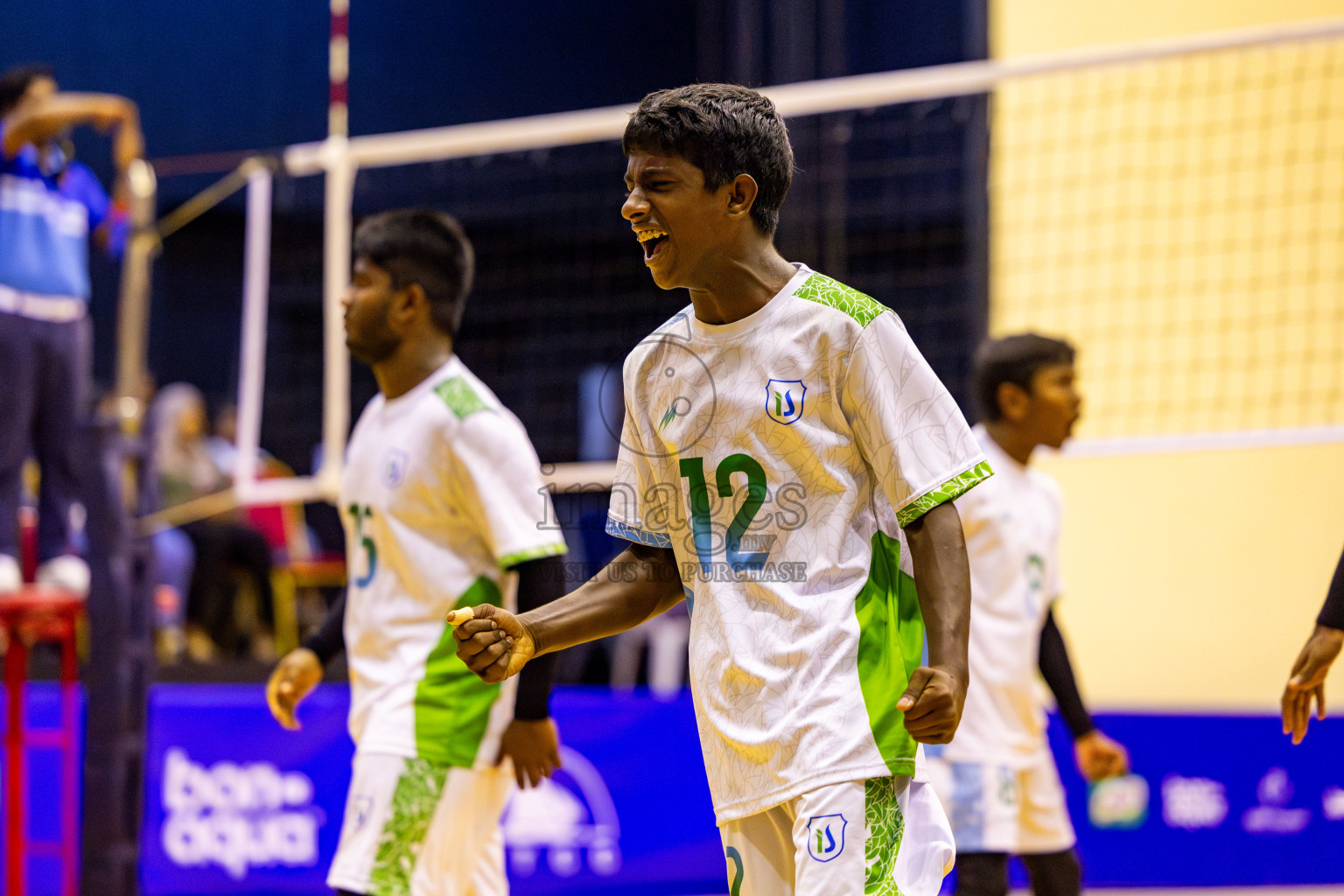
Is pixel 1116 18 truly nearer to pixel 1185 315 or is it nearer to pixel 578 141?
pixel 1185 315

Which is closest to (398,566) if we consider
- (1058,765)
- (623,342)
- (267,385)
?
(1058,765)

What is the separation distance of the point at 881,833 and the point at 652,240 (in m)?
0.96

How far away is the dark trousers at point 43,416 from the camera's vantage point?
5273 mm

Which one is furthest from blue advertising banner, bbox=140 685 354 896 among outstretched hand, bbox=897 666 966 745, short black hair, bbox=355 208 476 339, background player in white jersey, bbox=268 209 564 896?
outstretched hand, bbox=897 666 966 745

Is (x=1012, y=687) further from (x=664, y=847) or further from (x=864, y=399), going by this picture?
(x=664, y=847)

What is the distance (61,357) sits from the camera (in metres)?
5.49

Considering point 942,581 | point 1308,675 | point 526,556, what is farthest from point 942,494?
point 526,556

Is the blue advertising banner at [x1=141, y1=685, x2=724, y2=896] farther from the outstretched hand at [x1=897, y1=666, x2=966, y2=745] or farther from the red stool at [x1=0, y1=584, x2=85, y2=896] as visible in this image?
the outstretched hand at [x1=897, y1=666, x2=966, y2=745]

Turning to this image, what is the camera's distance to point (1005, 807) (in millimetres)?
3660

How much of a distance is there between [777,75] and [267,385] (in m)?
4.52

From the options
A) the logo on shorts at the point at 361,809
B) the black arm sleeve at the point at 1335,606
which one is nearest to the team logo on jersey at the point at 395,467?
the logo on shorts at the point at 361,809

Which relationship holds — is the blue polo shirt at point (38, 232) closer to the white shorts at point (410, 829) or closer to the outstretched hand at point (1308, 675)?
the white shorts at point (410, 829)

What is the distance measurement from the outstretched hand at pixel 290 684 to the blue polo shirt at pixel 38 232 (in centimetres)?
281

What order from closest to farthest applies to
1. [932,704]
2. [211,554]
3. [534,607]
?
[932,704] → [534,607] → [211,554]
